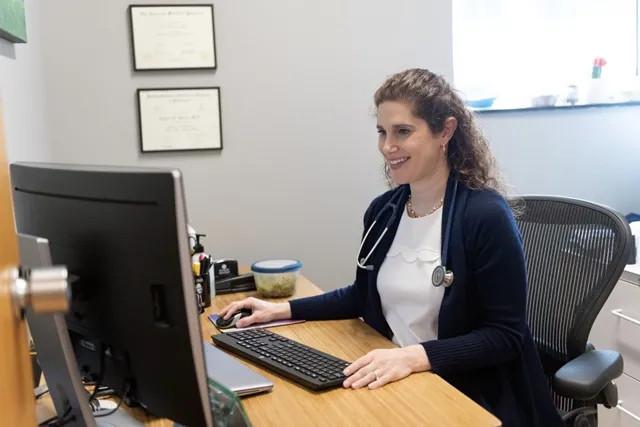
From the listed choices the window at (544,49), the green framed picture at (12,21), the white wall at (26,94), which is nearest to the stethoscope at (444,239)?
the white wall at (26,94)

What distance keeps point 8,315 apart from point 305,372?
2.36 ft

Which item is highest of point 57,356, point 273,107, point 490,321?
point 273,107

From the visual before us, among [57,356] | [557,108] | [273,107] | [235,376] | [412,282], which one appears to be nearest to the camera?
[57,356]

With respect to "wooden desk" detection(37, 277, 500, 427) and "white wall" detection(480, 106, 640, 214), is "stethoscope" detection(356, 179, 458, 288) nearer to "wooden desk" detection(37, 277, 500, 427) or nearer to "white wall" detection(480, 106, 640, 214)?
"wooden desk" detection(37, 277, 500, 427)

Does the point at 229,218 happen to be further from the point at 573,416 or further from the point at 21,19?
the point at 573,416

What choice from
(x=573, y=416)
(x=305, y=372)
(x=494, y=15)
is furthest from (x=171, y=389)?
(x=494, y=15)

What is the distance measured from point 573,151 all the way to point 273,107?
135 centimetres

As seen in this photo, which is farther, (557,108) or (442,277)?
(557,108)

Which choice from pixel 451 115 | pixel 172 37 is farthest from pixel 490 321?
pixel 172 37

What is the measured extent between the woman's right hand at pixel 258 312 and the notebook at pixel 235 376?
28 centimetres

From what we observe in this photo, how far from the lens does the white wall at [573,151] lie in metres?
2.77

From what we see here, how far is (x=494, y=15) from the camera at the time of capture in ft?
9.14

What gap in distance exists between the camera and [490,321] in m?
1.40

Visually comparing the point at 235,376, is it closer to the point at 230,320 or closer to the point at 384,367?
the point at 384,367
